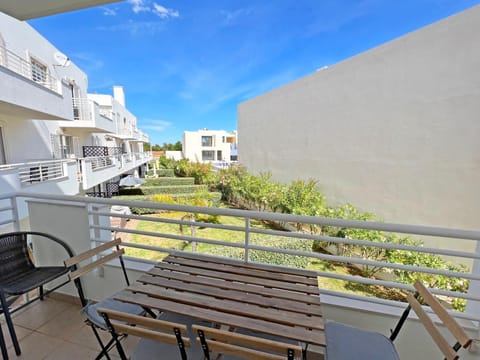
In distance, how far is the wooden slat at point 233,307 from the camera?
1120mm

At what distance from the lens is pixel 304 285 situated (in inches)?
57.0

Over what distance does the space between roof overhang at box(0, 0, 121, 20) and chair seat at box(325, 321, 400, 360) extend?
262 cm

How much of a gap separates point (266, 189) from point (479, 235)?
7264 millimetres

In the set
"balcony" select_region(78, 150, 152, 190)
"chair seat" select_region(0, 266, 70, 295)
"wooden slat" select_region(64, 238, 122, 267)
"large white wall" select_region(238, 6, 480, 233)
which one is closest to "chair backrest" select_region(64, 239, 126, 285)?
"wooden slat" select_region(64, 238, 122, 267)

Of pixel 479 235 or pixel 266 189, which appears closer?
pixel 479 235

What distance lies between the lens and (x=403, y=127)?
5281mm

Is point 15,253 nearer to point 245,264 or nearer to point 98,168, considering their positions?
point 245,264

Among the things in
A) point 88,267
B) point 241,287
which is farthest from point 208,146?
point 241,287

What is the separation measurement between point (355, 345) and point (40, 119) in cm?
896

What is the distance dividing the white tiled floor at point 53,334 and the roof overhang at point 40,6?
2585 mm

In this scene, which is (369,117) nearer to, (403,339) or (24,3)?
(403,339)

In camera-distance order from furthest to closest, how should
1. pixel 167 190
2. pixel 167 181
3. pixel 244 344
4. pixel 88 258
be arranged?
pixel 167 181 < pixel 167 190 < pixel 88 258 < pixel 244 344

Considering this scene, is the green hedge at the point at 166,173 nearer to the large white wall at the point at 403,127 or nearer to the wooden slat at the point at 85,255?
the large white wall at the point at 403,127

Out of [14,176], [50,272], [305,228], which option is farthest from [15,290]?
[305,228]
